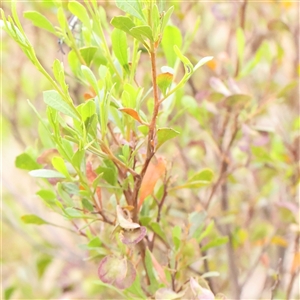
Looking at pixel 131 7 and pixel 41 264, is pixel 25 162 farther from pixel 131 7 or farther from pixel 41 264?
pixel 41 264

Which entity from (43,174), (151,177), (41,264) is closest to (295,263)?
(151,177)

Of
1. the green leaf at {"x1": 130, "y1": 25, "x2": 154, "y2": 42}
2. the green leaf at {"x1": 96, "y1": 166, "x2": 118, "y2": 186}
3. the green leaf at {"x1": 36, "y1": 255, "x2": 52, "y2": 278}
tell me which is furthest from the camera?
the green leaf at {"x1": 36, "y1": 255, "x2": 52, "y2": 278}

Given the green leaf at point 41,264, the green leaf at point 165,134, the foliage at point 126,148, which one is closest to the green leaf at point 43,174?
the foliage at point 126,148

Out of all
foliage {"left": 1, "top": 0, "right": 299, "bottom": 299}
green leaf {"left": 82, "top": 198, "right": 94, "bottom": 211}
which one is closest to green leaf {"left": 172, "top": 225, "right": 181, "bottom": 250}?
foliage {"left": 1, "top": 0, "right": 299, "bottom": 299}

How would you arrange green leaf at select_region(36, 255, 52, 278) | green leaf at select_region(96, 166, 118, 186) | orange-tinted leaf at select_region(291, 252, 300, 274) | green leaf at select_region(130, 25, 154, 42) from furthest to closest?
green leaf at select_region(36, 255, 52, 278)
orange-tinted leaf at select_region(291, 252, 300, 274)
green leaf at select_region(96, 166, 118, 186)
green leaf at select_region(130, 25, 154, 42)

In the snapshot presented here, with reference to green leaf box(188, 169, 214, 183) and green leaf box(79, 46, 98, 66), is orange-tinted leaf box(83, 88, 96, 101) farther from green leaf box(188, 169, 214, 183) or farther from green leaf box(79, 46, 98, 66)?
green leaf box(188, 169, 214, 183)

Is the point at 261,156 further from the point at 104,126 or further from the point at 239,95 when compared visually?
the point at 104,126
